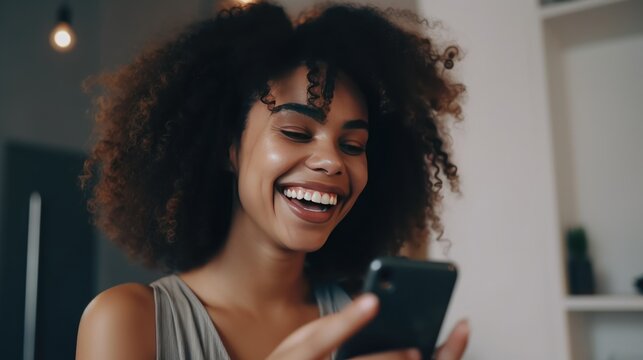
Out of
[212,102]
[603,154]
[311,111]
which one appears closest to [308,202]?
[311,111]

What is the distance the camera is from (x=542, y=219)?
1332 millimetres

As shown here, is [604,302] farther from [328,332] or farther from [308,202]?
[328,332]

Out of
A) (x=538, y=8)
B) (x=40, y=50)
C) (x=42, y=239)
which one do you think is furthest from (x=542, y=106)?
(x=40, y=50)

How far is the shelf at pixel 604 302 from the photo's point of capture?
3.87 ft

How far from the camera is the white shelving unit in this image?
140cm

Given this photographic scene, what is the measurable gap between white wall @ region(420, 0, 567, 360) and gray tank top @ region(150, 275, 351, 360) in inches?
31.1

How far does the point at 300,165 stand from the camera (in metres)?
0.75

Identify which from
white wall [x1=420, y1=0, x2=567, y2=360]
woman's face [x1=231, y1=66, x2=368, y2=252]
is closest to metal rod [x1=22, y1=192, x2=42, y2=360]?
white wall [x1=420, y1=0, x2=567, y2=360]

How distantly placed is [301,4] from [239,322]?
1142 mm

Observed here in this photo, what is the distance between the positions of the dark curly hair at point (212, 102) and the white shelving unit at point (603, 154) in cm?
59

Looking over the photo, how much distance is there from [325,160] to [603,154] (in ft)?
3.19

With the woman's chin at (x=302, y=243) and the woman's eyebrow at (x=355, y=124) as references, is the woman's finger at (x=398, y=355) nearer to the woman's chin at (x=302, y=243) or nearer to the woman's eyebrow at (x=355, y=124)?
the woman's chin at (x=302, y=243)

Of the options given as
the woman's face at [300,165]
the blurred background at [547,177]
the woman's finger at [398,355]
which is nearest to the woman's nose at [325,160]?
the woman's face at [300,165]

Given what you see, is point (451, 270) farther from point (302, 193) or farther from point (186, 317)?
point (186, 317)
